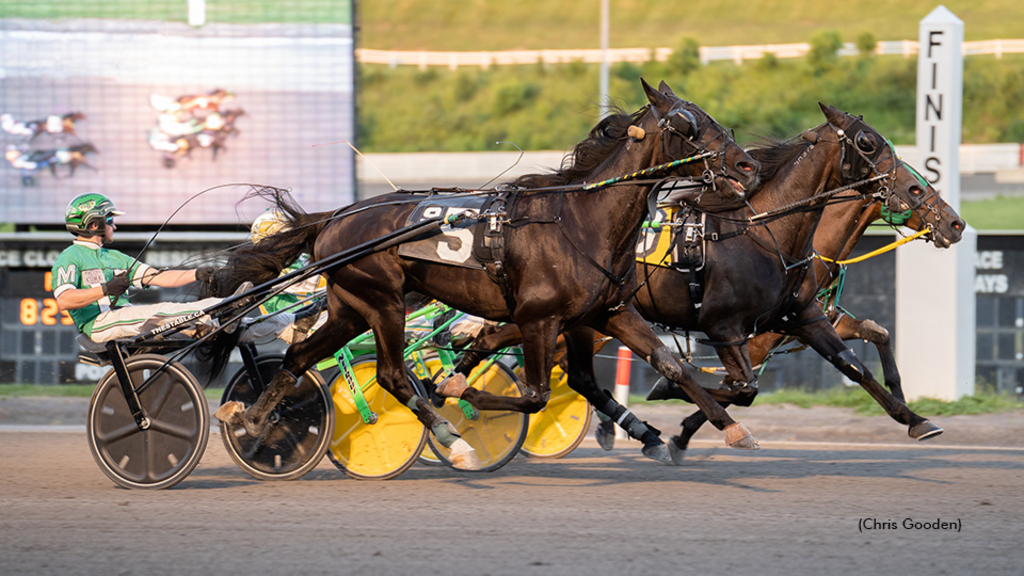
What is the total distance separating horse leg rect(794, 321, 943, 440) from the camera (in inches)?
285

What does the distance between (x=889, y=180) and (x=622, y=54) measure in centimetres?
2409

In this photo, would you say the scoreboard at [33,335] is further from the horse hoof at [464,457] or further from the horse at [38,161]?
the horse hoof at [464,457]

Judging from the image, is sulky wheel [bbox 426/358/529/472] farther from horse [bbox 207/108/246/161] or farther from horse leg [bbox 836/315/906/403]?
horse [bbox 207/108/246/161]

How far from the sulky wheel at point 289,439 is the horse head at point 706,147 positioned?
8.46 ft

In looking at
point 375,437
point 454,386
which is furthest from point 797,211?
point 375,437

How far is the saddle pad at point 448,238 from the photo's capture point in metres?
6.69

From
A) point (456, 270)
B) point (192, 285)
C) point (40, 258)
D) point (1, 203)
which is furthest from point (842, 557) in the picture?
point (1, 203)

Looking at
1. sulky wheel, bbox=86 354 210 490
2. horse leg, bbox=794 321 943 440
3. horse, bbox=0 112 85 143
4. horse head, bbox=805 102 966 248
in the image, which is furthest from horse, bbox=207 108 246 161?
horse leg, bbox=794 321 943 440

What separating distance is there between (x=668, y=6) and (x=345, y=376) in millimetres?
31761

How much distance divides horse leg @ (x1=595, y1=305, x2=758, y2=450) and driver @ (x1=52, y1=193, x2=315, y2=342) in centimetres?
246

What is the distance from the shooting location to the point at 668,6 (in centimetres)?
3703

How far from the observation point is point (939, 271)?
10.8 metres

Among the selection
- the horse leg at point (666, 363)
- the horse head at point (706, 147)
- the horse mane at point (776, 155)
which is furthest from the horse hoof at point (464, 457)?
the horse mane at point (776, 155)

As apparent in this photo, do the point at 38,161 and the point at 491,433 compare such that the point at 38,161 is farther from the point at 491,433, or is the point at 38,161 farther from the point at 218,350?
the point at 491,433
